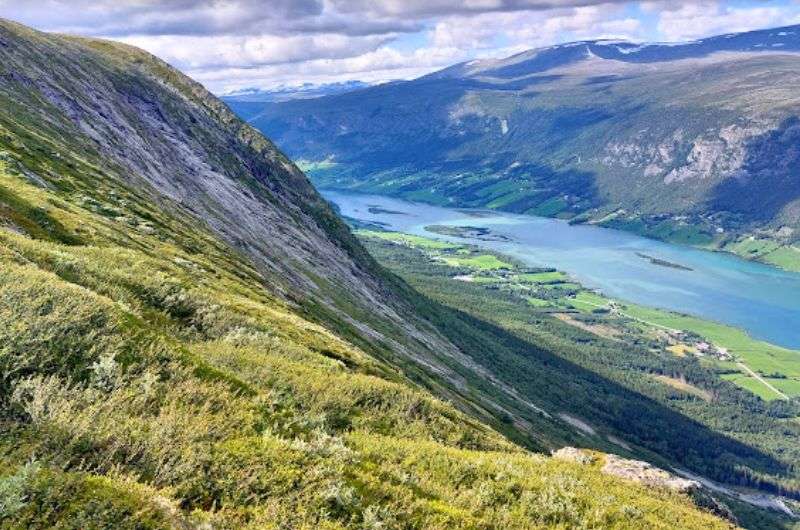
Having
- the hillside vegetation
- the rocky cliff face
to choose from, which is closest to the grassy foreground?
the hillside vegetation

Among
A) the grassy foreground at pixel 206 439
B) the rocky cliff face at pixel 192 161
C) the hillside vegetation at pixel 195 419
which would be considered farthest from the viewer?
the rocky cliff face at pixel 192 161

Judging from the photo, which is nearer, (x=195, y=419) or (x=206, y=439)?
(x=206, y=439)

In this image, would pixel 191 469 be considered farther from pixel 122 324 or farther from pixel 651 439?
pixel 651 439

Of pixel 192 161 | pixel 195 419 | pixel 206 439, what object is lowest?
pixel 206 439

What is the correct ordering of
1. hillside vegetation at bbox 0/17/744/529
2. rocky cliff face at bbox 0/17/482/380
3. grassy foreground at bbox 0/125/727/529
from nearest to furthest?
grassy foreground at bbox 0/125/727/529 → hillside vegetation at bbox 0/17/744/529 → rocky cliff face at bbox 0/17/482/380

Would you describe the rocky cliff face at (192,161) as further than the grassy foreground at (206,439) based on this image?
Yes

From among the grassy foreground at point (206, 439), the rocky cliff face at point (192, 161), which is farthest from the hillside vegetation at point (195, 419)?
the rocky cliff face at point (192, 161)

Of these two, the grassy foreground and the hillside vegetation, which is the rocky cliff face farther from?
the grassy foreground

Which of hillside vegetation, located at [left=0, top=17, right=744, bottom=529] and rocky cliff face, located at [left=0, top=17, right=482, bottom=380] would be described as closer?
hillside vegetation, located at [left=0, top=17, right=744, bottom=529]

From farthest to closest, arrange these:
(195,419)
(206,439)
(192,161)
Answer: (192,161) → (195,419) → (206,439)

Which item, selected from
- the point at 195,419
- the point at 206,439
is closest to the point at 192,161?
the point at 195,419

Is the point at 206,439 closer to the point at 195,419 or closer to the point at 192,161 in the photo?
the point at 195,419

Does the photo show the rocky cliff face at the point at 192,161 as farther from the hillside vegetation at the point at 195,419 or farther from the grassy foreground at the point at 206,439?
the grassy foreground at the point at 206,439
